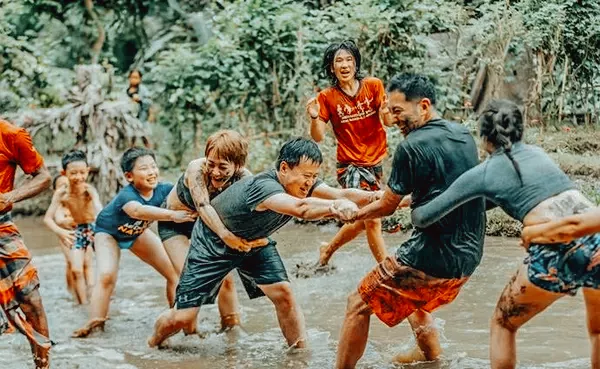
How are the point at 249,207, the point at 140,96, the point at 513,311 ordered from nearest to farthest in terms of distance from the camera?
the point at 513,311 < the point at 249,207 < the point at 140,96

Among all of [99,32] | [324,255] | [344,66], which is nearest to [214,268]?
[344,66]

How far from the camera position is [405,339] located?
5.87 metres

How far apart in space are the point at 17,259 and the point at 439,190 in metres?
2.66

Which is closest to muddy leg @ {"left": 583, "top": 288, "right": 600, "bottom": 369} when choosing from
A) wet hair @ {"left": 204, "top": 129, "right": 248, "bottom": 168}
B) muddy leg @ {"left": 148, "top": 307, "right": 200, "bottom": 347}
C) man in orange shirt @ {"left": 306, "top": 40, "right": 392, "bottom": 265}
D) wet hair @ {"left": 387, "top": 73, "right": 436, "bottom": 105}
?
wet hair @ {"left": 387, "top": 73, "right": 436, "bottom": 105}

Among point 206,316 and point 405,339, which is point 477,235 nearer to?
point 405,339

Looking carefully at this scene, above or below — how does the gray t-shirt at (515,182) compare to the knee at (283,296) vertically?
above

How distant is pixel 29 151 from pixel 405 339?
282 centimetres

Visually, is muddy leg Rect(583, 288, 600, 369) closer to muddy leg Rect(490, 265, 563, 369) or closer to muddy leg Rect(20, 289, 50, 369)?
muddy leg Rect(490, 265, 563, 369)

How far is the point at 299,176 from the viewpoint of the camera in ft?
16.3

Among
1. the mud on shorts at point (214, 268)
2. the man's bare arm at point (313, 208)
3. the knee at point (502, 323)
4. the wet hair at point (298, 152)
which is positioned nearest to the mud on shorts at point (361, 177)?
the mud on shorts at point (214, 268)

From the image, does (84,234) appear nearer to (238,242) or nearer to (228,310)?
(228,310)

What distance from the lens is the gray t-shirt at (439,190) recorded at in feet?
14.4

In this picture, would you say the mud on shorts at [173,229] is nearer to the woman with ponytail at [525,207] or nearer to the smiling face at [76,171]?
the smiling face at [76,171]

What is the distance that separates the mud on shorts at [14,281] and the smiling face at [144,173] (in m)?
1.39
